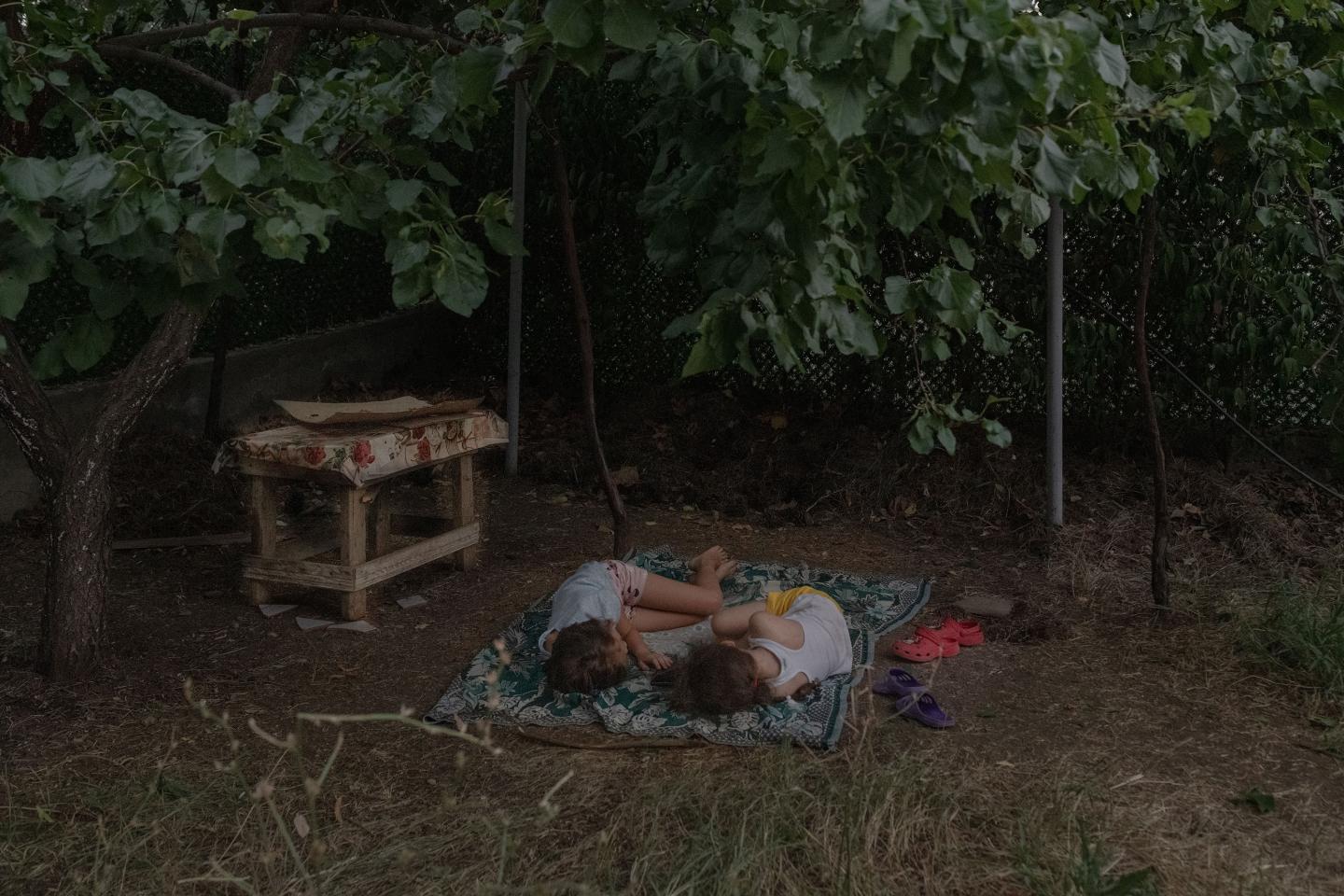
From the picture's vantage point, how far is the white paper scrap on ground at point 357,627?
4195mm

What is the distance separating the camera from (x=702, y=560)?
4.40 meters

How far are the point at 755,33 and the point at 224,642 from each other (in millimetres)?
2691

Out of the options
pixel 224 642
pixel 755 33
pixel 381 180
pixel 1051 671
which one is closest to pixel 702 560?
pixel 1051 671

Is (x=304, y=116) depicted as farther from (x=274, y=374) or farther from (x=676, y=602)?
(x=274, y=374)

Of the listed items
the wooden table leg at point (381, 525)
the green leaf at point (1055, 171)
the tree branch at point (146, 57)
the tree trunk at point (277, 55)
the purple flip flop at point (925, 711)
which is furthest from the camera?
the wooden table leg at point (381, 525)

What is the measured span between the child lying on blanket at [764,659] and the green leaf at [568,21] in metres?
1.68

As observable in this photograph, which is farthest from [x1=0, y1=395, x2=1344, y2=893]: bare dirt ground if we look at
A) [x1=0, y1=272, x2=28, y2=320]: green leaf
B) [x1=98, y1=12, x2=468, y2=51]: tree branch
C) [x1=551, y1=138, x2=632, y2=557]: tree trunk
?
[x1=98, y1=12, x2=468, y2=51]: tree branch

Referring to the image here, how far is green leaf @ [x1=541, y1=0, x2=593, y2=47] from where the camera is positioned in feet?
7.82

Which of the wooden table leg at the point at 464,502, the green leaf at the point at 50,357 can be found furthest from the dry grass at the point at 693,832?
the wooden table leg at the point at 464,502

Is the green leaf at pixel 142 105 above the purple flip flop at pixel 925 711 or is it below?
above

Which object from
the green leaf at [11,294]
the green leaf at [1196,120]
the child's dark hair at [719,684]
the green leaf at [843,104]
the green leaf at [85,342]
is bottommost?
the child's dark hair at [719,684]

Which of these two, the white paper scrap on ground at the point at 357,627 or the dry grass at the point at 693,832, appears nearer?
the dry grass at the point at 693,832

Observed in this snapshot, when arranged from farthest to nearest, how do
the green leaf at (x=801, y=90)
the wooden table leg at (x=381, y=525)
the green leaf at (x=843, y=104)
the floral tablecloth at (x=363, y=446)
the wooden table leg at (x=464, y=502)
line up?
the wooden table leg at (x=464, y=502) < the wooden table leg at (x=381, y=525) < the floral tablecloth at (x=363, y=446) < the green leaf at (x=801, y=90) < the green leaf at (x=843, y=104)

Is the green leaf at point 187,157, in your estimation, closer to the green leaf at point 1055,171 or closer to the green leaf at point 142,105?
the green leaf at point 142,105
